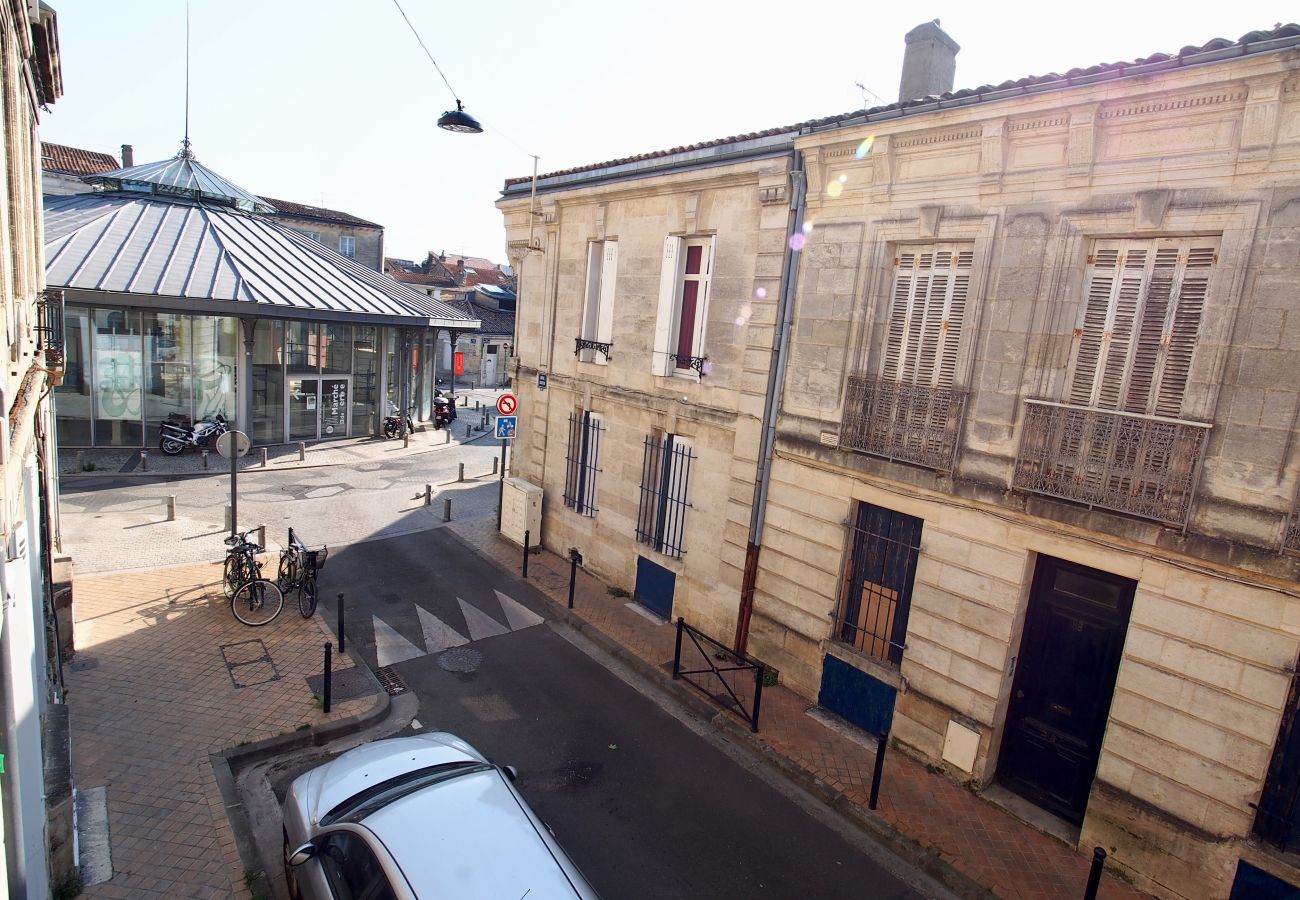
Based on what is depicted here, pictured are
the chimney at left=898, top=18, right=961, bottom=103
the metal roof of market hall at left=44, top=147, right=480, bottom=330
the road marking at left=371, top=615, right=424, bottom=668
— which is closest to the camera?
the chimney at left=898, top=18, right=961, bottom=103

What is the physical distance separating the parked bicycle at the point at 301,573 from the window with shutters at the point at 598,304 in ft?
19.7

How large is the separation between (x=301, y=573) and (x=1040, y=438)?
1079 centimetres

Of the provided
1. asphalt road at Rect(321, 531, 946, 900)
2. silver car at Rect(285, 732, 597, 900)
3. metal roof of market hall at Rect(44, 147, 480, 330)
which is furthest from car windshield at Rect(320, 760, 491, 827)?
metal roof of market hall at Rect(44, 147, 480, 330)

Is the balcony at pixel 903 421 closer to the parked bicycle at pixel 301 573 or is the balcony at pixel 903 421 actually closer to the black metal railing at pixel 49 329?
the parked bicycle at pixel 301 573

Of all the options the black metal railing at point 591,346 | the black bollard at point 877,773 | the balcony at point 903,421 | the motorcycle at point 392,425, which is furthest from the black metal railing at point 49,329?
the motorcycle at point 392,425

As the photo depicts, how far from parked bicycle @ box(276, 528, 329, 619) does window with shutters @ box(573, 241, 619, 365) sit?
19.7 feet

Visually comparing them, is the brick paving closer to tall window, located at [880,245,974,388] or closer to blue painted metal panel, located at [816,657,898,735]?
blue painted metal panel, located at [816,657,898,735]

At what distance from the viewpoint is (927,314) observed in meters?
A: 8.81

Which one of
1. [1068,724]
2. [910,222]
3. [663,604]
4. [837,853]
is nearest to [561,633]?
[663,604]

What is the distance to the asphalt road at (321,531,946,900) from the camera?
7.17 metres

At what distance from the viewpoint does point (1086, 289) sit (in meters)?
7.50

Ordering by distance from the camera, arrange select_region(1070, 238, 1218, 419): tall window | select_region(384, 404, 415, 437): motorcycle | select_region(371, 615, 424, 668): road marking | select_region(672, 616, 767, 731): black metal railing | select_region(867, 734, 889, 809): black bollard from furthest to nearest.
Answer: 1. select_region(384, 404, 415, 437): motorcycle
2. select_region(371, 615, 424, 668): road marking
3. select_region(672, 616, 767, 731): black metal railing
4. select_region(867, 734, 889, 809): black bollard
5. select_region(1070, 238, 1218, 419): tall window

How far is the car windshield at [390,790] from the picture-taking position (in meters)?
5.67

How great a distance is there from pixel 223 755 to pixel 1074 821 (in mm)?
9336
